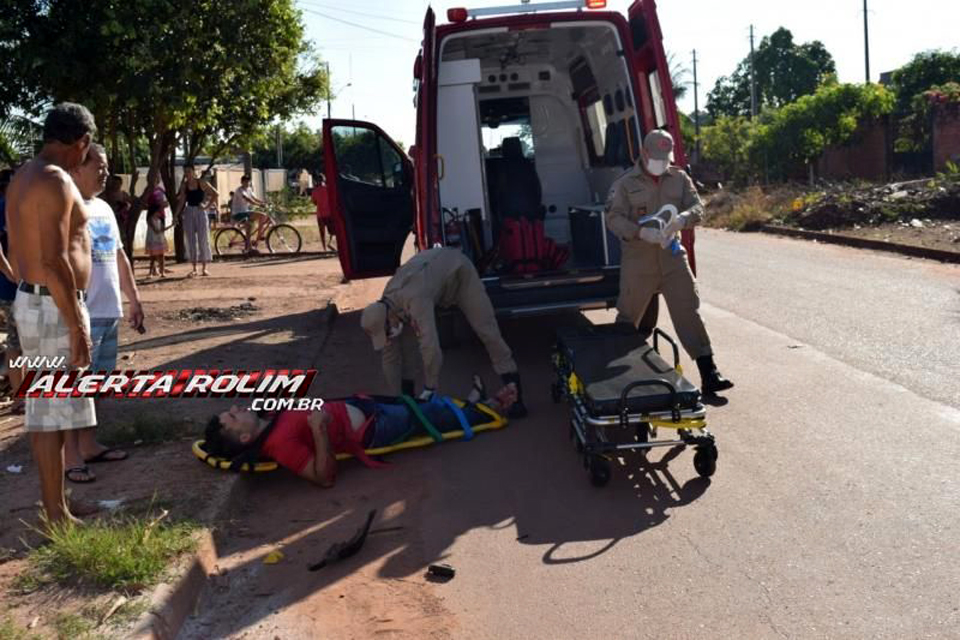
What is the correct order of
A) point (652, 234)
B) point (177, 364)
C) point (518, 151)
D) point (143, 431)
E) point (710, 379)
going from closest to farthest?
point (143, 431)
point (652, 234)
point (710, 379)
point (177, 364)
point (518, 151)

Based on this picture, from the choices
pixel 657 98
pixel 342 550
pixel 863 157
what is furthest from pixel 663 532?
pixel 863 157

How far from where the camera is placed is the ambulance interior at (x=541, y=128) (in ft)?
29.0

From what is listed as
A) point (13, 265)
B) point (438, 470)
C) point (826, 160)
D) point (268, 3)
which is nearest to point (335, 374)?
point (438, 470)

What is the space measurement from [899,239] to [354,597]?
1416 cm

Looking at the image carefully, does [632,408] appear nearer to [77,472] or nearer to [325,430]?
[325,430]

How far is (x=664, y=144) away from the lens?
23.1ft

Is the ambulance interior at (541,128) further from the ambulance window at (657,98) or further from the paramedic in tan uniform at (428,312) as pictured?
the paramedic in tan uniform at (428,312)

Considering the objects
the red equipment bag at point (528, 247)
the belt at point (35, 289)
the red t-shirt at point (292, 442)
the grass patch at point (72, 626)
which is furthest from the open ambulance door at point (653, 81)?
the grass patch at point (72, 626)

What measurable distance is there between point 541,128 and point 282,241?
446 inches

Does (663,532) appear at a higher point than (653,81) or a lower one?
lower

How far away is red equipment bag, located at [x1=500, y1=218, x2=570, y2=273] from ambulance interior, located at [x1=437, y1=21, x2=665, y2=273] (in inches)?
8.8

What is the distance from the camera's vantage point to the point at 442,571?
14.5 feet

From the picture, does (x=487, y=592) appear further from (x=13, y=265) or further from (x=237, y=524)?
(x=13, y=265)

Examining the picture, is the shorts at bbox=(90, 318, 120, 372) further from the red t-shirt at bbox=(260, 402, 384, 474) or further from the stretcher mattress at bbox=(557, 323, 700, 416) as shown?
the stretcher mattress at bbox=(557, 323, 700, 416)
